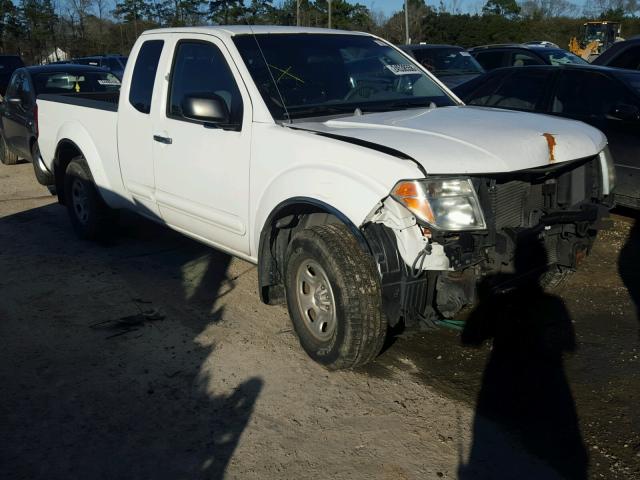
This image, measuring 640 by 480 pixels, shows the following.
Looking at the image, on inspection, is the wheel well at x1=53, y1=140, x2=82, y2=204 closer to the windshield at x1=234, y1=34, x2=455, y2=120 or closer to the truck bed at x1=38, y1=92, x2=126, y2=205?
the truck bed at x1=38, y1=92, x2=126, y2=205

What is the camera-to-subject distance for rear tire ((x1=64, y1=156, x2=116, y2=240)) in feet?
21.4

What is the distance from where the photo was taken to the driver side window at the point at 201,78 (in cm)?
461

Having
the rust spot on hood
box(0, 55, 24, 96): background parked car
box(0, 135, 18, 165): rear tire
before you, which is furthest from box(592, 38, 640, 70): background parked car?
box(0, 55, 24, 96): background parked car

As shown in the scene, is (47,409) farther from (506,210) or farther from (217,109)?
(506,210)

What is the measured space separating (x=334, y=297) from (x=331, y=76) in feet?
5.88

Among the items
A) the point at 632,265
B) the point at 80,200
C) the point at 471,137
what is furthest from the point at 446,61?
the point at 471,137

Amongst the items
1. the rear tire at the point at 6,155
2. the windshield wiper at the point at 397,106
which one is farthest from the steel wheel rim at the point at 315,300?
the rear tire at the point at 6,155

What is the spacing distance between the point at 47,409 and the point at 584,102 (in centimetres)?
588

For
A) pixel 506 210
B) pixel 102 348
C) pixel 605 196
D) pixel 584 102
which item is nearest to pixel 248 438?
pixel 102 348

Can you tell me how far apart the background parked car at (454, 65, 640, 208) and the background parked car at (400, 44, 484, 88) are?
4.86 meters

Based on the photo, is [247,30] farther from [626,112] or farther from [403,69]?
[626,112]

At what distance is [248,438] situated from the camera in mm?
3461

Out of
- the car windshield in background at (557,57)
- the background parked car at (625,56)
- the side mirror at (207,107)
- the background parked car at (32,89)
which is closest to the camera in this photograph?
the side mirror at (207,107)

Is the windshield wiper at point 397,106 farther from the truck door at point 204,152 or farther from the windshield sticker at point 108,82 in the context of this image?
the windshield sticker at point 108,82
